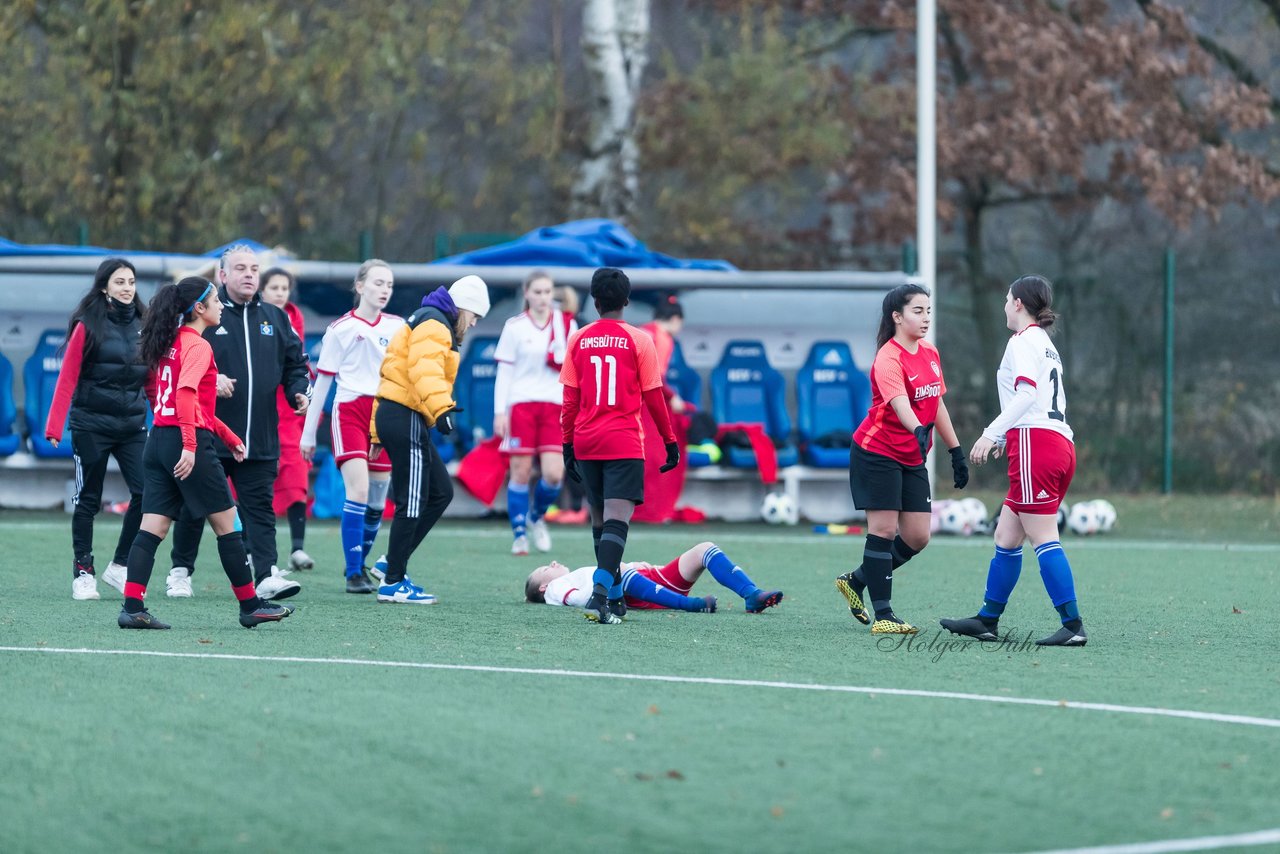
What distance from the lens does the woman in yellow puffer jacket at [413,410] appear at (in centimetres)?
963

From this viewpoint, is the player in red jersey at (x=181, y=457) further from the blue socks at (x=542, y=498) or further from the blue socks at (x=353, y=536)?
the blue socks at (x=542, y=498)

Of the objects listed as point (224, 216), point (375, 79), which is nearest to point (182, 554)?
point (224, 216)

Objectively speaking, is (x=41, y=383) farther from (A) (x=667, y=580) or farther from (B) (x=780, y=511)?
(A) (x=667, y=580)

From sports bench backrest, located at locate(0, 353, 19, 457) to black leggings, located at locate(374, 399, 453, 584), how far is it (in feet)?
23.1

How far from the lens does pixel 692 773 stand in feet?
17.9

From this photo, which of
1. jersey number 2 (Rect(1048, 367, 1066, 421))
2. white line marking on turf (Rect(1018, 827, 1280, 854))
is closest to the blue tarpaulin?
jersey number 2 (Rect(1048, 367, 1066, 421))

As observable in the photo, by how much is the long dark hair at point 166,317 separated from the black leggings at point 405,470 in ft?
4.66

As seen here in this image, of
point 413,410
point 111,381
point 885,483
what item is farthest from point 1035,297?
point 111,381

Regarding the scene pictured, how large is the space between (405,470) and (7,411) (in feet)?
23.9

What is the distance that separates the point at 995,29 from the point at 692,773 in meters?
16.8

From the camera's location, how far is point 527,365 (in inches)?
508

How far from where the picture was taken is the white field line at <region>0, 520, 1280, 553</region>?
1377 cm

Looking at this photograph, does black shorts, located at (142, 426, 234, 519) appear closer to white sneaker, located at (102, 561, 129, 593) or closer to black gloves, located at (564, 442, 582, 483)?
white sneaker, located at (102, 561, 129, 593)

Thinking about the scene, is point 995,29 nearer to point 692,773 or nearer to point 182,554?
point 182,554
